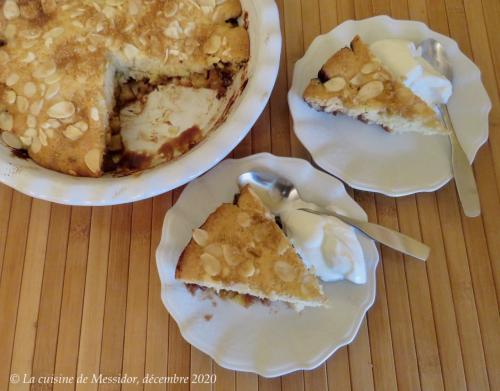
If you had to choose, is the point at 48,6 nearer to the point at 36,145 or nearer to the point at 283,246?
the point at 36,145

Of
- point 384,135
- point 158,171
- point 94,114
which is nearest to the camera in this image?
point 158,171

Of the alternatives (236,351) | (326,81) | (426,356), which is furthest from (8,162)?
(426,356)

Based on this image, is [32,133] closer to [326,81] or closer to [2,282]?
[2,282]

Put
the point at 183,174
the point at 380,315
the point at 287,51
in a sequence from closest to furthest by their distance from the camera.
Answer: the point at 183,174
the point at 380,315
the point at 287,51

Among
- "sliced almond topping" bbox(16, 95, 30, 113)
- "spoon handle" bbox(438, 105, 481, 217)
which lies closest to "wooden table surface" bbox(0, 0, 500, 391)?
"spoon handle" bbox(438, 105, 481, 217)

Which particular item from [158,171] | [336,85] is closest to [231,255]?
[158,171]

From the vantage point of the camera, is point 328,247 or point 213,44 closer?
point 328,247

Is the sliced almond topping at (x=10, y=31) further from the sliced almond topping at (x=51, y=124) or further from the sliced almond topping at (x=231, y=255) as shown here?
the sliced almond topping at (x=231, y=255)
